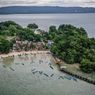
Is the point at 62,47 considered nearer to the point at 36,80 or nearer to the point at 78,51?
the point at 78,51

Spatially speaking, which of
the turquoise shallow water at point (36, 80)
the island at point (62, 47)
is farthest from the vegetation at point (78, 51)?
the turquoise shallow water at point (36, 80)

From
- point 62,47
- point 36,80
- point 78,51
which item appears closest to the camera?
point 36,80

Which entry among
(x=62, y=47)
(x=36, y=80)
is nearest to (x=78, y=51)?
(x=62, y=47)

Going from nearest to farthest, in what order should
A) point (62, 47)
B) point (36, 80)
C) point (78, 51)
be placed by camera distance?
1. point (36, 80)
2. point (78, 51)
3. point (62, 47)

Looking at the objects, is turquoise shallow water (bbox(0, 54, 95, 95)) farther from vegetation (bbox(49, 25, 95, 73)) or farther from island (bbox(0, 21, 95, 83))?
vegetation (bbox(49, 25, 95, 73))

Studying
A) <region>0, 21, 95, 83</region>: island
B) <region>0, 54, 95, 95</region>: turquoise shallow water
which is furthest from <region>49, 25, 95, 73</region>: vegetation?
<region>0, 54, 95, 95</region>: turquoise shallow water

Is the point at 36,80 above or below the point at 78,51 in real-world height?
below

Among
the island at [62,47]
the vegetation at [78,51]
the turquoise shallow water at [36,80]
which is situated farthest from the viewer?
the island at [62,47]

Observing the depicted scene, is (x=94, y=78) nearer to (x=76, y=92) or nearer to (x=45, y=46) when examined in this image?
(x=76, y=92)

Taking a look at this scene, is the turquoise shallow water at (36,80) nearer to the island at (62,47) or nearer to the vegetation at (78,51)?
the island at (62,47)
